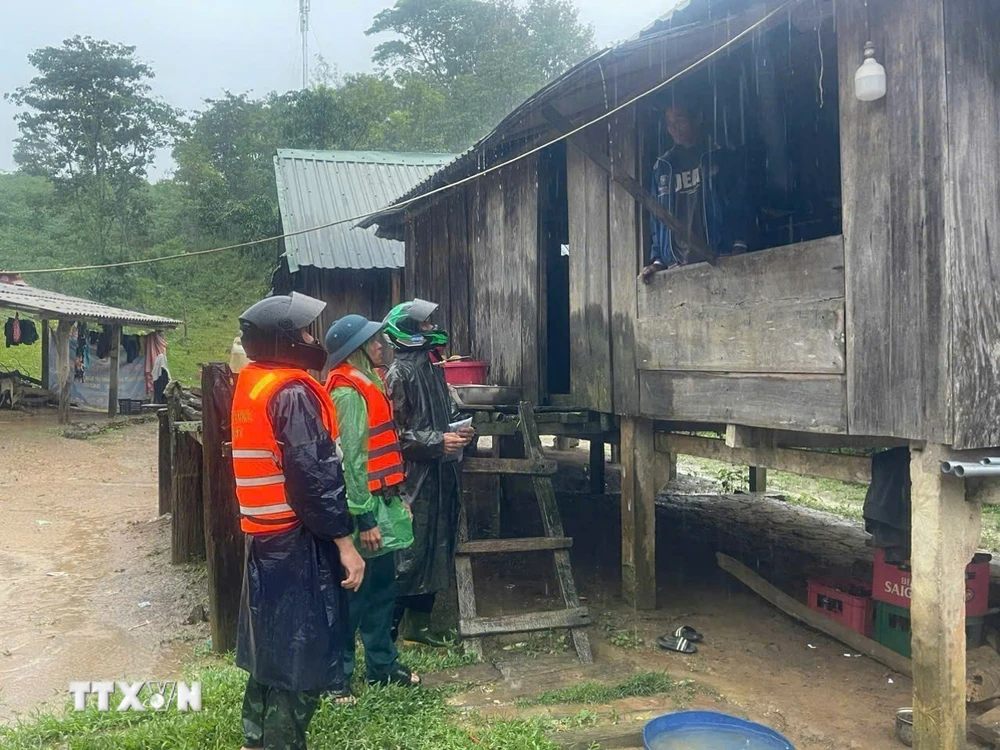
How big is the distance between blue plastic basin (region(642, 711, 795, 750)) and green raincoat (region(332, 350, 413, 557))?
1549 mm

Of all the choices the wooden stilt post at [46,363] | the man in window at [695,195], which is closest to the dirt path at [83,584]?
the man in window at [695,195]

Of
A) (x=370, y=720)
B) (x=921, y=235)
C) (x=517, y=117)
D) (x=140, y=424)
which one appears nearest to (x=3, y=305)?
(x=140, y=424)

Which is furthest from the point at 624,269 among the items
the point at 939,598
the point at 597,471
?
the point at 597,471

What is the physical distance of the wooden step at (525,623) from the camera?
17.3 ft

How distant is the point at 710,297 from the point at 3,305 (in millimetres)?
14637

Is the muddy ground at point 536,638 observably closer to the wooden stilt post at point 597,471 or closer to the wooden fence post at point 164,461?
the wooden fence post at point 164,461

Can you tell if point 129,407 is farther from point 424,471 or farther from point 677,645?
point 677,645

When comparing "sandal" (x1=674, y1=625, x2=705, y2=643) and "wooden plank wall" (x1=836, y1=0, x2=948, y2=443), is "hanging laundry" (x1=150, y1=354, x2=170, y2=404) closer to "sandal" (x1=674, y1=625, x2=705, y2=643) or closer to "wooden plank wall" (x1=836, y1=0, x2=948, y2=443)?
"sandal" (x1=674, y1=625, x2=705, y2=643)

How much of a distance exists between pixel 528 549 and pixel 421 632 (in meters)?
0.90

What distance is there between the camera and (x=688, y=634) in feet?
18.5

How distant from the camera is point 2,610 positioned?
6457 mm

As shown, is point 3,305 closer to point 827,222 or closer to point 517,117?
point 517,117

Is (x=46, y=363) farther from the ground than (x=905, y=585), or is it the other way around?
(x=46, y=363)

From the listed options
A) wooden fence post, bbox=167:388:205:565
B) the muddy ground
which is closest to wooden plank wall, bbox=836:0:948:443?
the muddy ground
